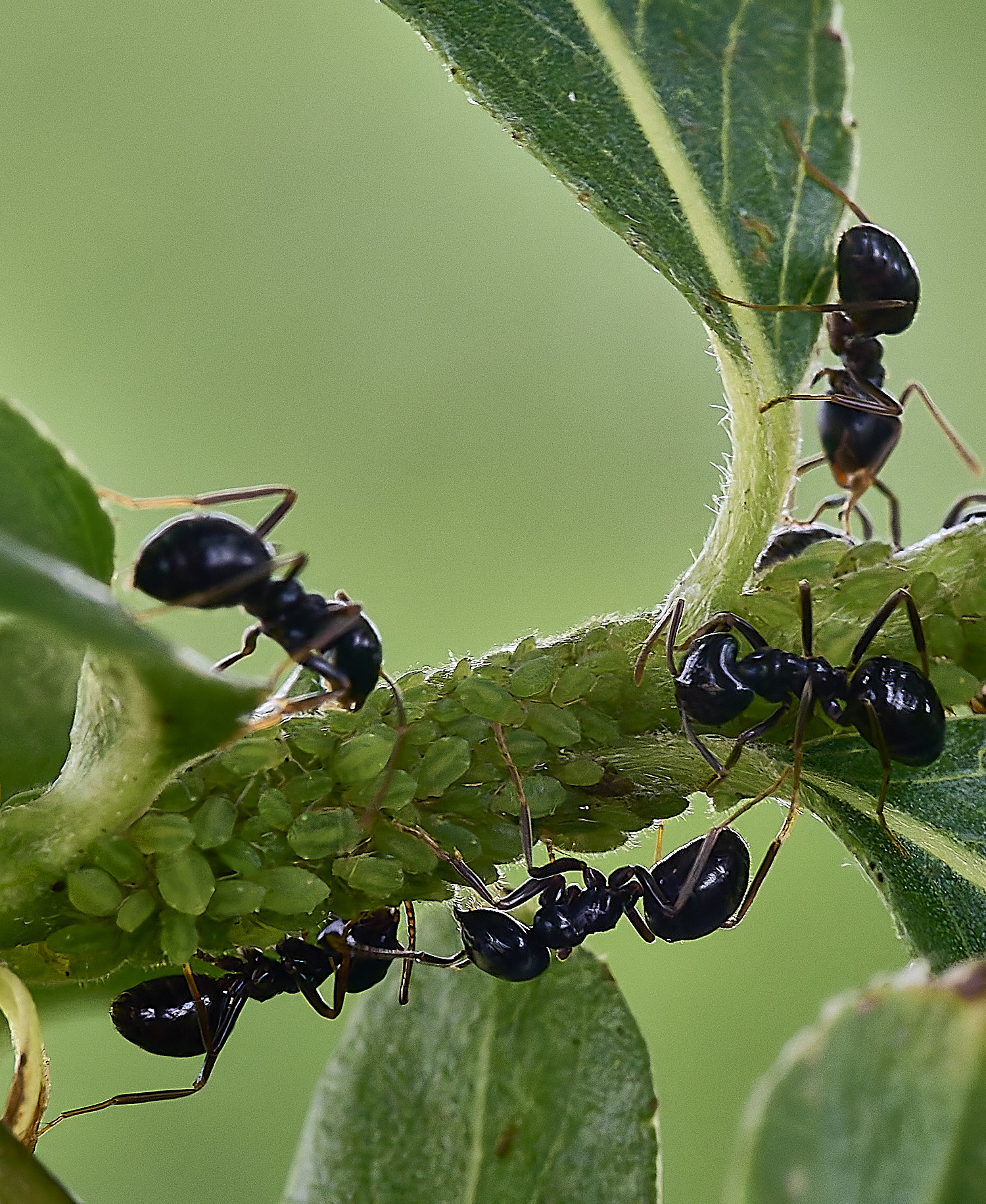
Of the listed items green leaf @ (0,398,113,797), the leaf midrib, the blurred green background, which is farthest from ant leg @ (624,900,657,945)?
the blurred green background

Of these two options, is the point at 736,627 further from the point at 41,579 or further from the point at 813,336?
the point at 41,579

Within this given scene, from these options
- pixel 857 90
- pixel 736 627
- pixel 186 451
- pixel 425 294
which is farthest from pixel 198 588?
pixel 857 90

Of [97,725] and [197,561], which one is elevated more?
[197,561]

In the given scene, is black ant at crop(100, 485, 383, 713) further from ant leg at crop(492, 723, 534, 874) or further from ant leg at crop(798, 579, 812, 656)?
ant leg at crop(798, 579, 812, 656)

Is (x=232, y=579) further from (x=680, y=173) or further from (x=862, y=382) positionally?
(x=862, y=382)

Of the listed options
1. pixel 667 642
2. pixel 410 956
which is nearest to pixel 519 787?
pixel 667 642

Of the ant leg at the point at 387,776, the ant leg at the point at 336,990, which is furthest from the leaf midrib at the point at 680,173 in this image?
the ant leg at the point at 336,990
